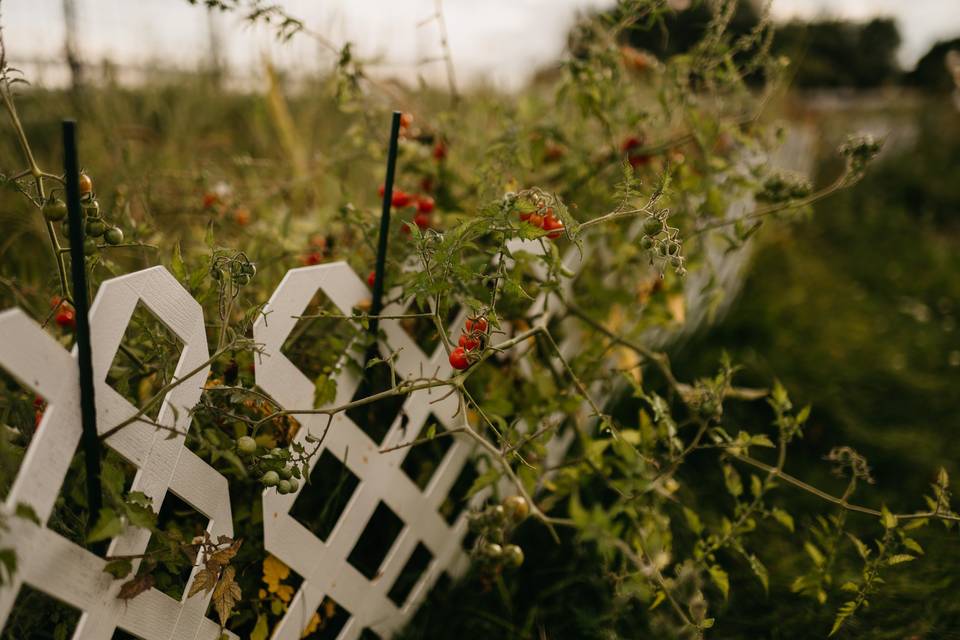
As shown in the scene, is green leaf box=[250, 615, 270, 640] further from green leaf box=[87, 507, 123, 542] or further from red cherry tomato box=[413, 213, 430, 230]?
red cherry tomato box=[413, 213, 430, 230]

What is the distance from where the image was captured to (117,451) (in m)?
0.74

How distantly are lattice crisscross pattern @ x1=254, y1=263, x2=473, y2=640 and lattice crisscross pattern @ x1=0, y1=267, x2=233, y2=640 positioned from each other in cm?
10

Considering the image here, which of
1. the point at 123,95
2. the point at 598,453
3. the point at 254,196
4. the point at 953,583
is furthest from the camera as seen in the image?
the point at 123,95

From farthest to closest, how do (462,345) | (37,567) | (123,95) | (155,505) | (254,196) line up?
Answer: (123,95)
(254,196)
(462,345)
(155,505)
(37,567)

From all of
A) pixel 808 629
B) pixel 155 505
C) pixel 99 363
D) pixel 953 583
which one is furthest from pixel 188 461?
pixel 953 583

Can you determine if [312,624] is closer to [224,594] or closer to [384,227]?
[224,594]

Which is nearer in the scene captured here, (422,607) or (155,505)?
(155,505)

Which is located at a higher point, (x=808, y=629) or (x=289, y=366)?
(x=289, y=366)

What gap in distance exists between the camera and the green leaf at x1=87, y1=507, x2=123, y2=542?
2.20 ft

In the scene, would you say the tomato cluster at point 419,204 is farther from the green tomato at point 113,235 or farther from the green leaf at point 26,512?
the green leaf at point 26,512

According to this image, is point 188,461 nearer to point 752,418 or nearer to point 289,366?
point 289,366

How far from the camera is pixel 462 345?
883 millimetres

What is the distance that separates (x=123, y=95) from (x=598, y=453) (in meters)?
3.91

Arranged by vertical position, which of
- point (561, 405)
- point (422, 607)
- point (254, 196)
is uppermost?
point (254, 196)
